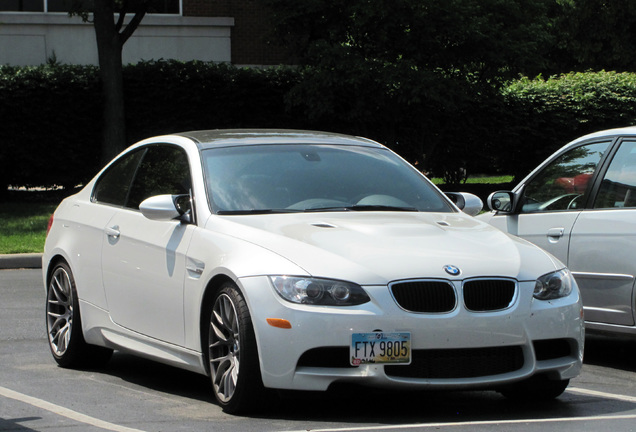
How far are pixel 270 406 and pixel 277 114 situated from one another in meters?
17.6

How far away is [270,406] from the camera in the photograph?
5.63 metres

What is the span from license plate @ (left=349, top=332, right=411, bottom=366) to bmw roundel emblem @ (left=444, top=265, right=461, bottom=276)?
1.25 feet

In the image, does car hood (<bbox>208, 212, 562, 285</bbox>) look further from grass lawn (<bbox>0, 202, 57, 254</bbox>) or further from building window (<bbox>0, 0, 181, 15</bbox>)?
building window (<bbox>0, 0, 181, 15</bbox>)

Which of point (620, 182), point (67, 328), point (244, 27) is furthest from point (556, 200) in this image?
point (244, 27)

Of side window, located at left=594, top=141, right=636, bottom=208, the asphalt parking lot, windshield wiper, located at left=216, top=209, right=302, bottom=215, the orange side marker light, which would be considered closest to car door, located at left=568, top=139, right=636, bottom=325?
side window, located at left=594, top=141, right=636, bottom=208

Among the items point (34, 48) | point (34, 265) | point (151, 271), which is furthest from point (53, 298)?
point (34, 48)

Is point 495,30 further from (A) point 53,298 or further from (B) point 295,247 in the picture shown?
(B) point 295,247

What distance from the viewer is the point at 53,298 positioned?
7688mm

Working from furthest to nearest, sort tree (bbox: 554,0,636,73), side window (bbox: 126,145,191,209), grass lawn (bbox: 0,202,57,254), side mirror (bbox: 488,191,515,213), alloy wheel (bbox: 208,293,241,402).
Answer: tree (bbox: 554,0,636,73), grass lawn (bbox: 0,202,57,254), side mirror (bbox: 488,191,515,213), side window (bbox: 126,145,191,209), alloy wheel (bbox: 208,293,241,402)

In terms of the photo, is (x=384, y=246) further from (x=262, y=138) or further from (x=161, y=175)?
(x=161, y=175)

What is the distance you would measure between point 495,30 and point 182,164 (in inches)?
562

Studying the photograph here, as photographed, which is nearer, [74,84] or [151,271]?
[151,271]

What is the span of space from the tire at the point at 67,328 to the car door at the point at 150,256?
509mm

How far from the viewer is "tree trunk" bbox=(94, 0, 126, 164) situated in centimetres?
2088
